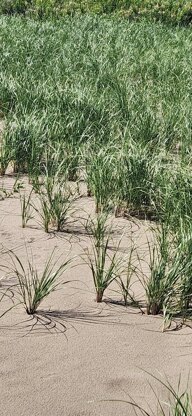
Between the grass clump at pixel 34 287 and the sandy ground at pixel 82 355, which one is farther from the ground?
the grass clump at pixel 34 287

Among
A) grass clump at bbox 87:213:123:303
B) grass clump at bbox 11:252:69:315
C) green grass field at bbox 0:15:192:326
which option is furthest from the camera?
green grass field at bbox 0:15:192:326

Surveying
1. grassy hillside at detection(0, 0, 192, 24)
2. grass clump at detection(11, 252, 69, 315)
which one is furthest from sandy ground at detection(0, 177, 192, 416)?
grassy hillside at detection(0, 0, 192, 24)

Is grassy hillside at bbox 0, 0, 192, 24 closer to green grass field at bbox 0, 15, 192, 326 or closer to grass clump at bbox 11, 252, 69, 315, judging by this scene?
green grass field at bbox 0, 15, 192, 326

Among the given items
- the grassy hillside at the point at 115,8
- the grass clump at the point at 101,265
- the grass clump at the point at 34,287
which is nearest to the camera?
the grass clump at the point at 34,287

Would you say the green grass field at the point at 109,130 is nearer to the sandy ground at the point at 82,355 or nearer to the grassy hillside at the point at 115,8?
the sandy ground at the point at 82,355

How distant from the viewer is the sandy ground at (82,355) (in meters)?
3.03

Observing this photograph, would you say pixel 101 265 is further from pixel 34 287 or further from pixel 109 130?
pixel 109 130

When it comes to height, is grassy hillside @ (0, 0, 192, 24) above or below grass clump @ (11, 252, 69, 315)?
below

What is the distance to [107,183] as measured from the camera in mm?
5160

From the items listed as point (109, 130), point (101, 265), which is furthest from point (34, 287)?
point (109, 130)

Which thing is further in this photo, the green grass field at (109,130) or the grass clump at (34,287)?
the green grass field at (109,130)

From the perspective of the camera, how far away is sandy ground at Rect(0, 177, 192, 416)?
303cm

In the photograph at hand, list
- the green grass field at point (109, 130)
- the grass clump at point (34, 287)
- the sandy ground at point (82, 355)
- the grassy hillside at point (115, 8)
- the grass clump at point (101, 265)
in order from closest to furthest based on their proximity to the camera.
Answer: the sandy ground at point (82, 355) → the grass clump at point (34, 287) → the grass clump at point (101, 265) → the green grass field at point (109, 130) → the grassy hillside at point (115, 8)

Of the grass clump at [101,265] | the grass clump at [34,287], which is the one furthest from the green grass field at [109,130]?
the grass clump at [34,287]
